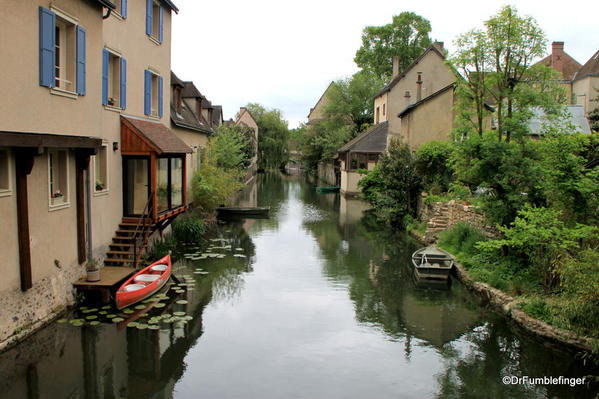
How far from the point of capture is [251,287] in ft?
50.6

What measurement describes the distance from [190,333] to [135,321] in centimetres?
144

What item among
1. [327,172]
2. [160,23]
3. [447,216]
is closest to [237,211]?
[447,216]

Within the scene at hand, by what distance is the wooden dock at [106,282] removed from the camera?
485 inches

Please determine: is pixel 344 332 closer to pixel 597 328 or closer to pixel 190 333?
pixel 190 333

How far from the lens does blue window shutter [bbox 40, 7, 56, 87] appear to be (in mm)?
9875

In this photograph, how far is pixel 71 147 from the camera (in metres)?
11.1

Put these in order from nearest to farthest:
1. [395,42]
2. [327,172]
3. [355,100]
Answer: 1. [355,100]
2. [395,42]
3. [327,172]

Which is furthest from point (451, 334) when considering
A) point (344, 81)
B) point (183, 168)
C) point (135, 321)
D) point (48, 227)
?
point (344, 81)

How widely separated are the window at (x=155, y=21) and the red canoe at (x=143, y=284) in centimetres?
879

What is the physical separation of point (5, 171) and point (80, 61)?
3392 millimetres

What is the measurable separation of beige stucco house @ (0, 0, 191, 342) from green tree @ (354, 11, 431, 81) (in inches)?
1715

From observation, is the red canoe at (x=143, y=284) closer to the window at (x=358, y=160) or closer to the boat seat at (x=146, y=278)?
the boat seat at (x=146, y=278)

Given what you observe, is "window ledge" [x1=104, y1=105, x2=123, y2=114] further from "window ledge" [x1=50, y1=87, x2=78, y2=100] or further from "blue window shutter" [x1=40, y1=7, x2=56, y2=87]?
"blue window shutter" [x1=40, y1=7, x2=56, y2=87]

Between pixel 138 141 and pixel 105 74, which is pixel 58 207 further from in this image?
pixel 105 74
